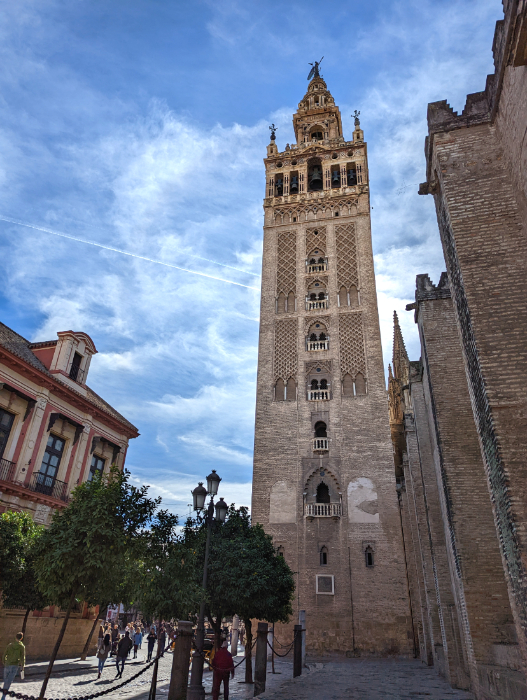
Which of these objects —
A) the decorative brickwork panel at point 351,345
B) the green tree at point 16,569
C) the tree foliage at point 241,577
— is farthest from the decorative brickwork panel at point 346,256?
the green tree at point 16,569

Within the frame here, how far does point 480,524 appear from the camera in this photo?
8922mm

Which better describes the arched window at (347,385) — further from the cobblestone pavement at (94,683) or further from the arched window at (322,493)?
the cobblestone pavement at (94,683)

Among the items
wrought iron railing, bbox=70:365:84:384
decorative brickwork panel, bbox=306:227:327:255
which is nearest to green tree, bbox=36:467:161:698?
wrought iron railing, bbox=70:365:84:384

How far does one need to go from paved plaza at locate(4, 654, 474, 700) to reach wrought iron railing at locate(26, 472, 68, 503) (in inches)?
203

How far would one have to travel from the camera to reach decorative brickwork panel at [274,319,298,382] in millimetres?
27688

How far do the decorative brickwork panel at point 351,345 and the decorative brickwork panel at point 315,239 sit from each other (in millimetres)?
5507

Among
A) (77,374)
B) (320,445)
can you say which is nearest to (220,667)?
(77,374)

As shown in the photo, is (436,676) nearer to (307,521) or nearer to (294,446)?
(307,521)

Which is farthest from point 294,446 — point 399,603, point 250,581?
point 250,581

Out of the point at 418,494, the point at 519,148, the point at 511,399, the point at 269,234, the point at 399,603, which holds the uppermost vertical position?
the point at 269,234

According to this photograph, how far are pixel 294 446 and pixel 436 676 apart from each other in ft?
42.8

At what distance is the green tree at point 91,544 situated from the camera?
8.02 m

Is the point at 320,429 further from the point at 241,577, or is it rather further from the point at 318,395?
the point at 241,577

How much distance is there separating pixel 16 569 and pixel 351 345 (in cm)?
2006
